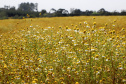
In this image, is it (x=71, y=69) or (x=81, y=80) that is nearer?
(x=81, y=80)

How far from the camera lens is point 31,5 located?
9538 cm

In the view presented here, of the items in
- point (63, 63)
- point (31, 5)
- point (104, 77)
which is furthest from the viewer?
point (31, 5)

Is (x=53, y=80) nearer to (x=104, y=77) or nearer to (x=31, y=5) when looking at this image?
(x=104, y=77)

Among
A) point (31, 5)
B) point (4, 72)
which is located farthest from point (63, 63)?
point (31, 5)

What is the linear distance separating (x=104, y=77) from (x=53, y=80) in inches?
40.9

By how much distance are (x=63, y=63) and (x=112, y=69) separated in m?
1.13

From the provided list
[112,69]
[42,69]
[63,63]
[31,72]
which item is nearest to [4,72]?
[31,72]

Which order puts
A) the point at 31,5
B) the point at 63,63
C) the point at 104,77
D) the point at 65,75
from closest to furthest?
the point at 104,77 < the point at 65,75 < the point at 63,63 < the point at 31,5

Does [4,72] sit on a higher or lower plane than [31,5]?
lower

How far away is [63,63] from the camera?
3.38m

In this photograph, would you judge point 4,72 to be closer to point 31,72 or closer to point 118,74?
point 31,72

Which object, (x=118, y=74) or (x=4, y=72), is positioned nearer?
(x=118, y=74)

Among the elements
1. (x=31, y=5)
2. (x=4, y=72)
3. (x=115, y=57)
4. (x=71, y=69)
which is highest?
(x=31, y=5)

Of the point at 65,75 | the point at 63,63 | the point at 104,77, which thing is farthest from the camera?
the point at 63,63
